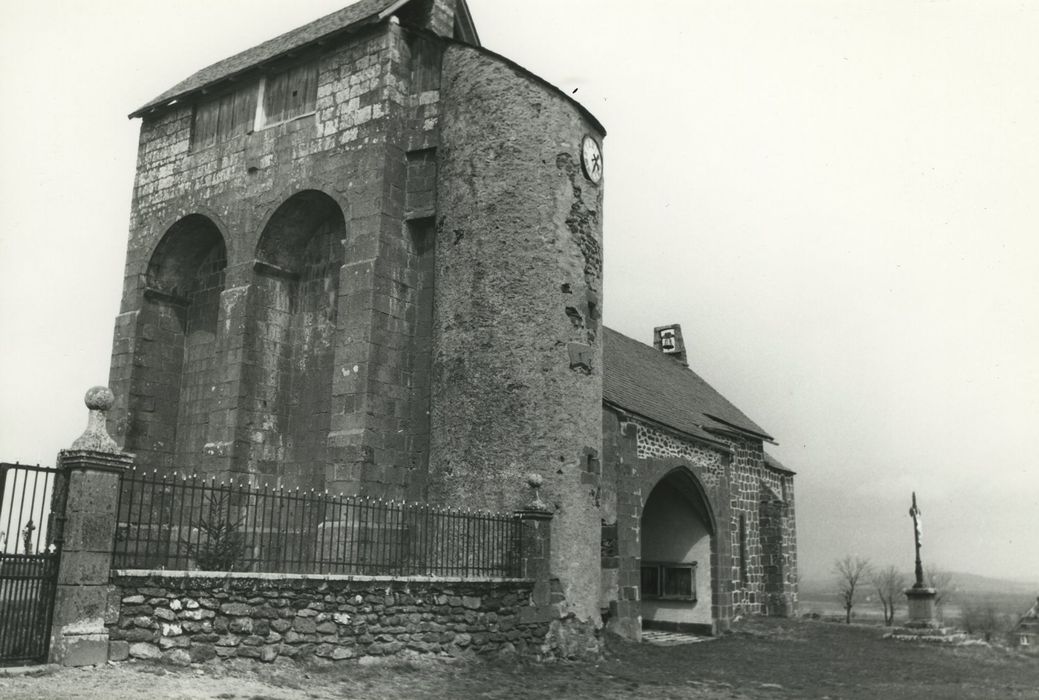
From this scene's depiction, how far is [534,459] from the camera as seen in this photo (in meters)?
12.6

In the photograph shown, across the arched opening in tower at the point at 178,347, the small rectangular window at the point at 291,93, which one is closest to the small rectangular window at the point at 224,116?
the small rectangular window at the point at 291,93

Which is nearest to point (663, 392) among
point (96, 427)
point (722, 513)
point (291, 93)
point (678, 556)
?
point (722, 513)

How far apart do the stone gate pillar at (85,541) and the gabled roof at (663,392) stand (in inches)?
362

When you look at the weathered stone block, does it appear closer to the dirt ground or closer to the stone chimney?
the dirt ground

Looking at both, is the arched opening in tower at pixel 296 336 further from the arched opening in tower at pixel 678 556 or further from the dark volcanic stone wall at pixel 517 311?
the arched opening in tower at pixel 678 556

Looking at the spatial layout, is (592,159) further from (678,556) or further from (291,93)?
(678,556)

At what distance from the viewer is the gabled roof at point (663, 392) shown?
18.4 meters

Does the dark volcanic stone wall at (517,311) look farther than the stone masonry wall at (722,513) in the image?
No

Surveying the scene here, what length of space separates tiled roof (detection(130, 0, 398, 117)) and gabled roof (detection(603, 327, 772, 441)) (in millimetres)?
7906

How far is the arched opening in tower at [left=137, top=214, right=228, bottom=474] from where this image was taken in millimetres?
16172

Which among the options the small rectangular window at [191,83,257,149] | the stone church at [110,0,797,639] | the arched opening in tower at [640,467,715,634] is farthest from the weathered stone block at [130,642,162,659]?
the arched opening in tower at [640,467,715,634]

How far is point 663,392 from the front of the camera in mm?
21656

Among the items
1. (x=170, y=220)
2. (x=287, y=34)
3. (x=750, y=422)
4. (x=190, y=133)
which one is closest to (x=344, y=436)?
(x=170, y=220)

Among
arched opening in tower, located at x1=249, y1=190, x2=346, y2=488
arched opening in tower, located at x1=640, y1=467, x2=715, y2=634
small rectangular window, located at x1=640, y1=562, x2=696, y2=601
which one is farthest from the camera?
small rectangular window, located at x1=640, y1=562, x2=696, y2=601
